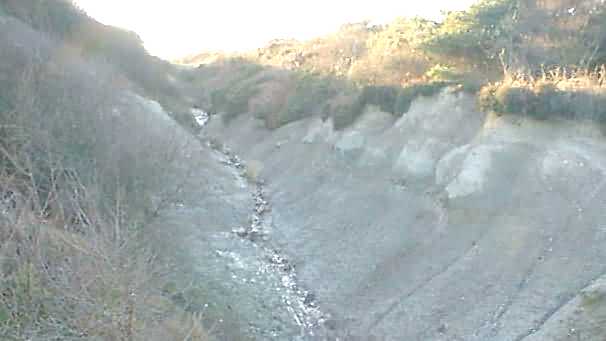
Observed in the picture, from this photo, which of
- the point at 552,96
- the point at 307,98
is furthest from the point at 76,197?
the point at 307,98

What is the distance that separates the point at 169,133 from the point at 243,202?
4193mm

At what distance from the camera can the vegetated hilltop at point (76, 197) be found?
7.86 m

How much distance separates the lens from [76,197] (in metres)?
8.95

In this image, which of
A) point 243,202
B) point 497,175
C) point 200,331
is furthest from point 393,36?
point 200,331

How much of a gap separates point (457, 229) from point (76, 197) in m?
10.4

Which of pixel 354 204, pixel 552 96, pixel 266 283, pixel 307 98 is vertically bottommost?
pixel 266 283

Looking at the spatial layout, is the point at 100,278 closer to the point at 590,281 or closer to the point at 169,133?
the point at 590,281

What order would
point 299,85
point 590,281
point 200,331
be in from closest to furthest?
point 200,331 < point 590,281 < point 299,85

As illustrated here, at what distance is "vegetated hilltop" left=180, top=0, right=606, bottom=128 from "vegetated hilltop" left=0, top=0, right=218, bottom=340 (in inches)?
290

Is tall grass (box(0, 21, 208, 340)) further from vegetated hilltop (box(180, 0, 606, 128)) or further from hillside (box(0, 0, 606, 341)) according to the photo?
vegetated hilltop (box(180, 0, 606, 128))

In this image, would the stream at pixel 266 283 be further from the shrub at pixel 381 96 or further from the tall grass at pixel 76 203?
the shrub at pixel 381 96

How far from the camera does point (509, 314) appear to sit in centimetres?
1286

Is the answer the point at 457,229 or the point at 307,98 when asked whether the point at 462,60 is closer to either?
the point at 457,229

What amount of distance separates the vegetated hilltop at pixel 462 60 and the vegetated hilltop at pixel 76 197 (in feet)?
→ 24.2
